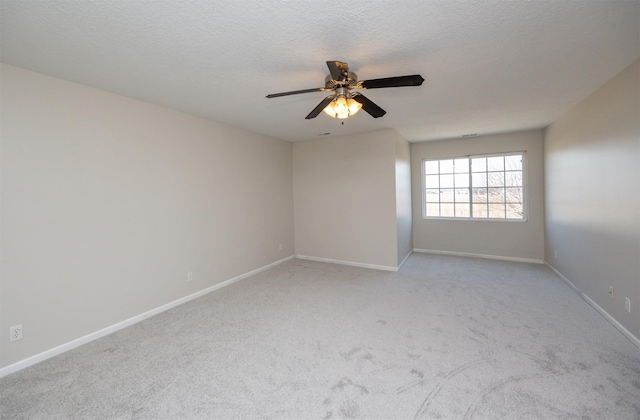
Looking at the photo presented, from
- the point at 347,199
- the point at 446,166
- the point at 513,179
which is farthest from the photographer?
the point at 446,166

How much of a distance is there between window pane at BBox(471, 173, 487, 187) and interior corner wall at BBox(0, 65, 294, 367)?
15.2 ft

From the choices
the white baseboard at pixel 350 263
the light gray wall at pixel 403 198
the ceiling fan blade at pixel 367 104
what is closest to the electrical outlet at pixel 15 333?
the ceiling fan blade at pixel 367 104

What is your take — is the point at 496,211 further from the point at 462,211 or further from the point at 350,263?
the point at 350,263

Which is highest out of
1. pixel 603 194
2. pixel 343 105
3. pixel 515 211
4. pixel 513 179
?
pixel 343 105

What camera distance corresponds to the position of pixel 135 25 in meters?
1.62

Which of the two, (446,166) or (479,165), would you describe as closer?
(479,165)

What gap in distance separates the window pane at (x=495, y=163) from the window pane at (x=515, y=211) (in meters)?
0.75

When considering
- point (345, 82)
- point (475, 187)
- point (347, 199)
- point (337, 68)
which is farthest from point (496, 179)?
point (337, 68)

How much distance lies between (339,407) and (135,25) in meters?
2.72

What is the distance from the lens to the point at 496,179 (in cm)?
511

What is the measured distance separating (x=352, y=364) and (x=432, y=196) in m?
4.49

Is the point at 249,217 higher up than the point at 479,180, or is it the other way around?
the point at 479,180

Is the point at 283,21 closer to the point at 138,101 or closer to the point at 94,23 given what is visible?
the point at 94,23

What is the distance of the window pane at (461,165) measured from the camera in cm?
532
